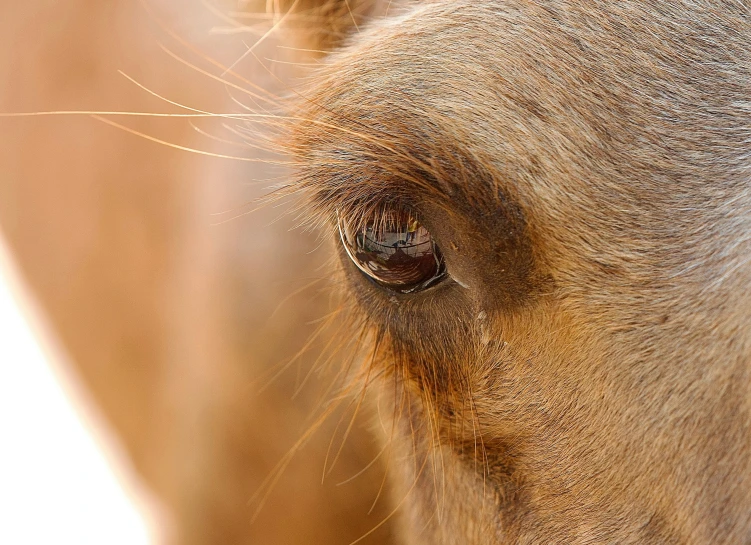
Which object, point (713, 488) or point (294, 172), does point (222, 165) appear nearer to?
point (294, 172)

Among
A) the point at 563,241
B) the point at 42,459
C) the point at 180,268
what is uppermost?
the point at 180,268

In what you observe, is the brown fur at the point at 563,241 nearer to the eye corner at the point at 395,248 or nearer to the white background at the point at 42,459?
the eye corner at the point at 395,248

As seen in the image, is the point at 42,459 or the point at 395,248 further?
the point at 42,459

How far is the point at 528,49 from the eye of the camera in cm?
95

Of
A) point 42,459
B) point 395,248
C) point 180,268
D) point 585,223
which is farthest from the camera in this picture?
point 42,459

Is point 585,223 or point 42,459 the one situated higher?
point 585,223

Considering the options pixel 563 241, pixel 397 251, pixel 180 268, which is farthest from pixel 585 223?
pixel 180 268

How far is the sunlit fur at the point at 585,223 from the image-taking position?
85 cm

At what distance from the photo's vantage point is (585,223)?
0.92 meters


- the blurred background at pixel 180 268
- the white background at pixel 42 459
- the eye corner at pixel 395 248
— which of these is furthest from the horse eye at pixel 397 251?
the white background at pixel 42 459

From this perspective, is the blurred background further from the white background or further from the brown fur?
the white background

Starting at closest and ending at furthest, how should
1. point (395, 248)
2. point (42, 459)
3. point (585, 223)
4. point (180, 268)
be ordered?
point (585, 223) → point (395, 248) → point (180, 268) → point (42, 459)

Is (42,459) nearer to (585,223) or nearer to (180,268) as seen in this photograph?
(180,268)

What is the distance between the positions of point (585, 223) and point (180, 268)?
125 centimetres
